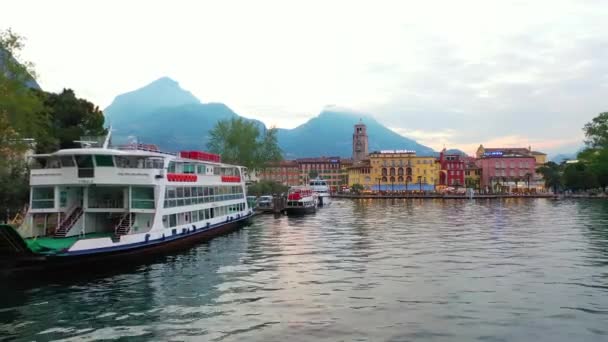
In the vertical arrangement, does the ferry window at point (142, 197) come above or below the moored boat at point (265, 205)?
above

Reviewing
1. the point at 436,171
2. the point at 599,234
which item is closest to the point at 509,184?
the point at 436,171

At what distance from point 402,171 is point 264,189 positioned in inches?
3404

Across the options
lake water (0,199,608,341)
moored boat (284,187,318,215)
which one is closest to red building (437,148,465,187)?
moored boat (284,187,318,215)

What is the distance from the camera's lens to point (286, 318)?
1941 cm

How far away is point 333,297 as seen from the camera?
74.3ft

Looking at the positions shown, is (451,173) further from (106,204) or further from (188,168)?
(106,204)

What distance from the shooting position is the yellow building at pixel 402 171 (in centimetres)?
18500

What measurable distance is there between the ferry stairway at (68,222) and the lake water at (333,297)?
5950 mm

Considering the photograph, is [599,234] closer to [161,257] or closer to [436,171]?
[161,257]

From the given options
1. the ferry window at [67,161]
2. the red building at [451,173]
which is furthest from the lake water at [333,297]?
the red building at [451,173]

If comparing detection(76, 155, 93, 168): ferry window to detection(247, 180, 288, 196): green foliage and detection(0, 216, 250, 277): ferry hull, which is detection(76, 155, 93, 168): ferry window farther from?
detection(247, 180, 288, 196): green foliage

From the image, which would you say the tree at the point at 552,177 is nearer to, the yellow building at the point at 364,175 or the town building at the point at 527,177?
the town building at the point at 527,177

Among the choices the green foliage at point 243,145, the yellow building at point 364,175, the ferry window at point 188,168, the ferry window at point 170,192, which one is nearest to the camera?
the ferry window at point 170,192

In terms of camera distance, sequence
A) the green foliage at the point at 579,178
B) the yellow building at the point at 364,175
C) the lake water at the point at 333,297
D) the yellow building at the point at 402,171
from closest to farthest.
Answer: the lake water at the point at 333,297
the green foliage at the point at 579,178
the yellow building at the point at 402,171
the yellow building at the point at 364,175
